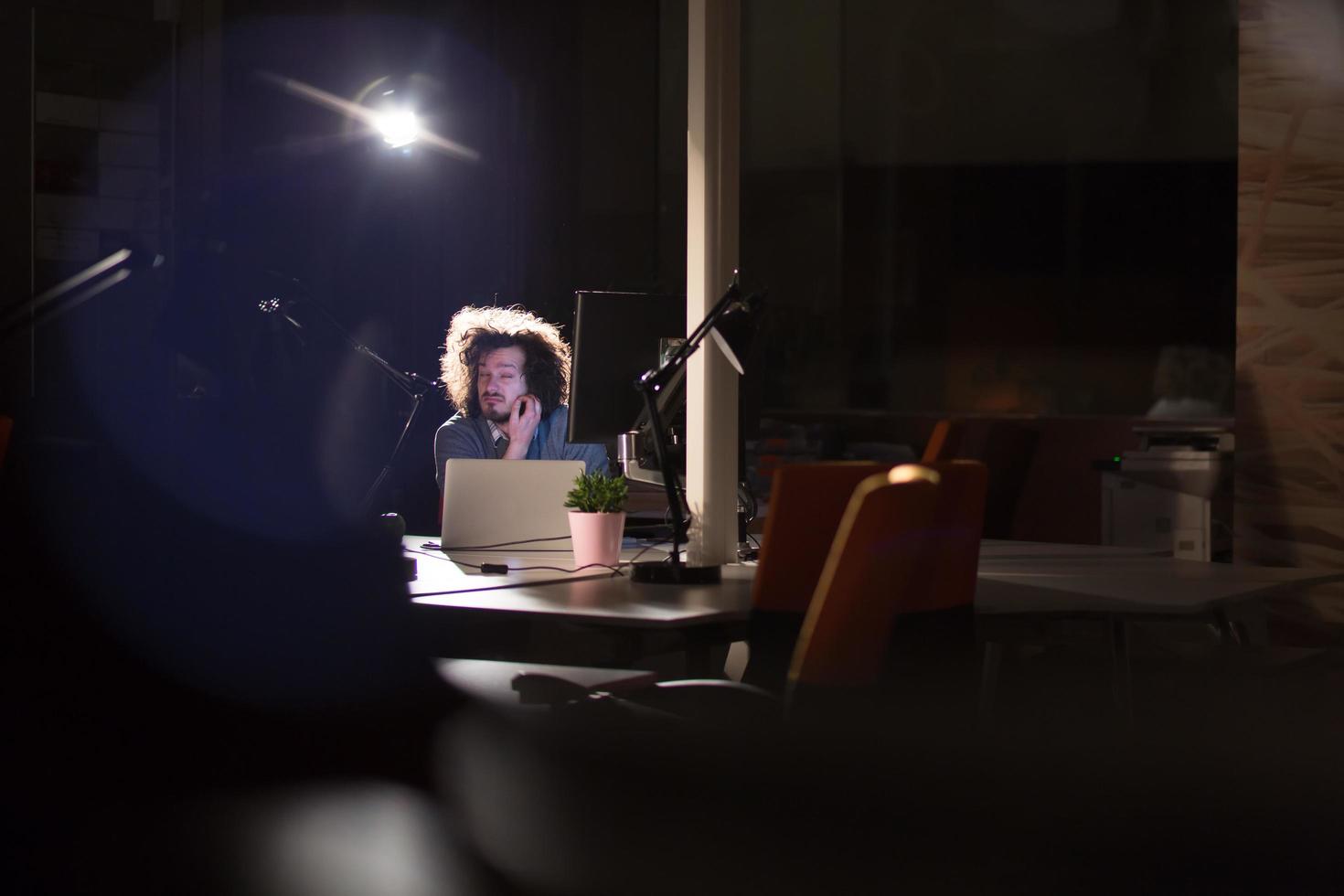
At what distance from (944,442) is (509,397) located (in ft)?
4.31

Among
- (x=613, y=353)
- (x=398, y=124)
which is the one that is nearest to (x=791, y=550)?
(x=613, y=353)

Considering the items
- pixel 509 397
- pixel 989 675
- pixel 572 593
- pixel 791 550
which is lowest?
pixel 989 675

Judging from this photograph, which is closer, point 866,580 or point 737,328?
point 866,580

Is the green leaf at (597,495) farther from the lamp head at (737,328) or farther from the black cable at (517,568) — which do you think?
the lamp head at (737,328)

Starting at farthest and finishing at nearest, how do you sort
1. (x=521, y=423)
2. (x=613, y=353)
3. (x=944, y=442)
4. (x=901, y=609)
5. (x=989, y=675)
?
(x=944, y=442) < (x=521, y=423) < (x=613, y=353) < (x=989, y=675) < (x=901, y=609)

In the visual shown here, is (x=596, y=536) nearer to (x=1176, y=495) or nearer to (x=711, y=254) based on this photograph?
(x=711, y=254)

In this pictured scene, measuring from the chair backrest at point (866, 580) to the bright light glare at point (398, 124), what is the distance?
116 inches

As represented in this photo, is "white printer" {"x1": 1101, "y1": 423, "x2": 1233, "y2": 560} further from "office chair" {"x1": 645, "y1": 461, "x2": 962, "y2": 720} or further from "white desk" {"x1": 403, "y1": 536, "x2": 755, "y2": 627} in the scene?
"office chair" {"x1": 645, "y1": 461, "x2": 962, "y2": 720}

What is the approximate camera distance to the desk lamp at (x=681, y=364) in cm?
260

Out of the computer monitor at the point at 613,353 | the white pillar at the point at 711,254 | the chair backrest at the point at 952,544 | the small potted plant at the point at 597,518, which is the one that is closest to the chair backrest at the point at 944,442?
the computer monitor at the point at 613,353

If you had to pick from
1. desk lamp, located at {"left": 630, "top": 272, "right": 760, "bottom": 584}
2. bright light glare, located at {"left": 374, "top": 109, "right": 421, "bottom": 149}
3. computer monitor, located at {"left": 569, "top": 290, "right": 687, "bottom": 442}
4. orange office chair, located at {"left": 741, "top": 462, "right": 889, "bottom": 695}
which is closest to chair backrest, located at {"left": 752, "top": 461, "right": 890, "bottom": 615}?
orange office chair, located at {"left": 741, "top": 462, "right": 889, "bottom": 695}

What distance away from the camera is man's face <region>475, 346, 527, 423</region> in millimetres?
3854

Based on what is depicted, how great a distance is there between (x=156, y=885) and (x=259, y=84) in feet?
14.1

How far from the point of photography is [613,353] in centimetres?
314
